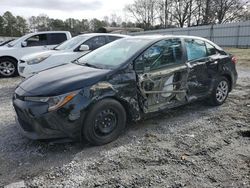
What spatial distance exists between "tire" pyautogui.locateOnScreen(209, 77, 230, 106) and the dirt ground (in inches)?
27.9

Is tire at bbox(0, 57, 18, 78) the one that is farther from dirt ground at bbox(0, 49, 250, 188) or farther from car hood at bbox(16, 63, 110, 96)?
car hood at bbox(16, 63, 110, 96)

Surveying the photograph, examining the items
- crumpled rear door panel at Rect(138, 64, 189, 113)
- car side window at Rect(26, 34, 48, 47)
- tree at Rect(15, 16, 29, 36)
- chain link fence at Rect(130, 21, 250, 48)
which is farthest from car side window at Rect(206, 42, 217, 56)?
tree at Rect(15, 16, 29, 36)

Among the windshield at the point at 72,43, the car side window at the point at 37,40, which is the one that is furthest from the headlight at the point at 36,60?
the car side window at the point at 37,40

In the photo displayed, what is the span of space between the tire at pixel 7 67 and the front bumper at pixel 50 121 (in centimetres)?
673

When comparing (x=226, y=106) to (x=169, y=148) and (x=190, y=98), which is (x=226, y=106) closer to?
(x=190, y=98)

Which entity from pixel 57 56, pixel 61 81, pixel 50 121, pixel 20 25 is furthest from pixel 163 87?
pixel 20 25

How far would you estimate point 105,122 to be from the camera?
11.2 ft

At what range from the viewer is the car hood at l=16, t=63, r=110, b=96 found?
123 inches

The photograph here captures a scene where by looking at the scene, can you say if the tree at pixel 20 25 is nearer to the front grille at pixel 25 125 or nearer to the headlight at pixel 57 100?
the front grille at pixel 25 125

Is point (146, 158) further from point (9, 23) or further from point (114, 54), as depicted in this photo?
point (9, 23)

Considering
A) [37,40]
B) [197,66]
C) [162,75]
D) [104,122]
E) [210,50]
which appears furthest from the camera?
[37,40]

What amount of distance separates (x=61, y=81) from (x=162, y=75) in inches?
64.2

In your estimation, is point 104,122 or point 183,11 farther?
point 183,11

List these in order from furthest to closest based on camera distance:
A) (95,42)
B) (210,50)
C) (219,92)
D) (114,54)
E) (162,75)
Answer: (95,42)
(219,92)
(210,50)
(114,54)
(162,75)
